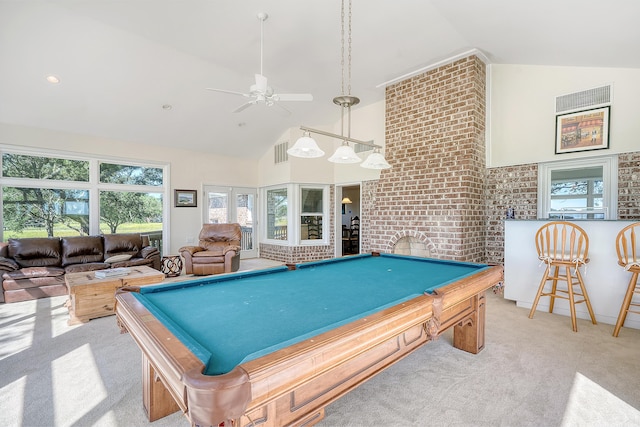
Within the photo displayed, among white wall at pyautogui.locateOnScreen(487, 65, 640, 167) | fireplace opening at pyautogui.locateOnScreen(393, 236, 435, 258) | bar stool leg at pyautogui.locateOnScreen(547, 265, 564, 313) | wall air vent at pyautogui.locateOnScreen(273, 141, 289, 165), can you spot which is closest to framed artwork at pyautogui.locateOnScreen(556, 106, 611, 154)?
white wall at pyautogui.locateOnScreen(487, 65, 640, 167)

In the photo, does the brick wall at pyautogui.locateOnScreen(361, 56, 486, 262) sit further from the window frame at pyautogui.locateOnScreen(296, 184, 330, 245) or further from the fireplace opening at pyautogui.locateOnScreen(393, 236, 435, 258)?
the window frame at pyautogui.locateOnScreen(296, 184, 330, 245)

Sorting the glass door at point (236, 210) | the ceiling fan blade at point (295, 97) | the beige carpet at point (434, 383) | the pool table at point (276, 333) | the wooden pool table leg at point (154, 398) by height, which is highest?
the ceiling fan blade at point (295, 97)

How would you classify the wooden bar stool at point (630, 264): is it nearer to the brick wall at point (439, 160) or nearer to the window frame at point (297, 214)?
the brick wall at point (439, 160)

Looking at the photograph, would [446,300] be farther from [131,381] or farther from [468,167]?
[468,167]

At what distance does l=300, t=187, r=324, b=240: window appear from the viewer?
23.7ft

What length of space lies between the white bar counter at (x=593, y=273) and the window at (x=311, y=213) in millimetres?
4322

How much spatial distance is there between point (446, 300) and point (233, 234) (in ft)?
17.1

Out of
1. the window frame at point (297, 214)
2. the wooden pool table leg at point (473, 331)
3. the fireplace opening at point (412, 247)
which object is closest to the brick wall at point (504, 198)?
the fireplace opening at point (412, 247)

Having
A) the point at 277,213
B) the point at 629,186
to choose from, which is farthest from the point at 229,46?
the point at 629,186

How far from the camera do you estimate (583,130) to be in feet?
12.7

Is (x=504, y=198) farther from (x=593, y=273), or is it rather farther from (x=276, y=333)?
(x=276, y=333)

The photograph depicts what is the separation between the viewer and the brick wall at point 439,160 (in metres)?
4.34

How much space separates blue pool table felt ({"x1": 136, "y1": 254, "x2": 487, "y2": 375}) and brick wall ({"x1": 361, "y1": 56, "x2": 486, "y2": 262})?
1957mm

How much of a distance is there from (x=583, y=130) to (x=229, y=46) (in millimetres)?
4735
